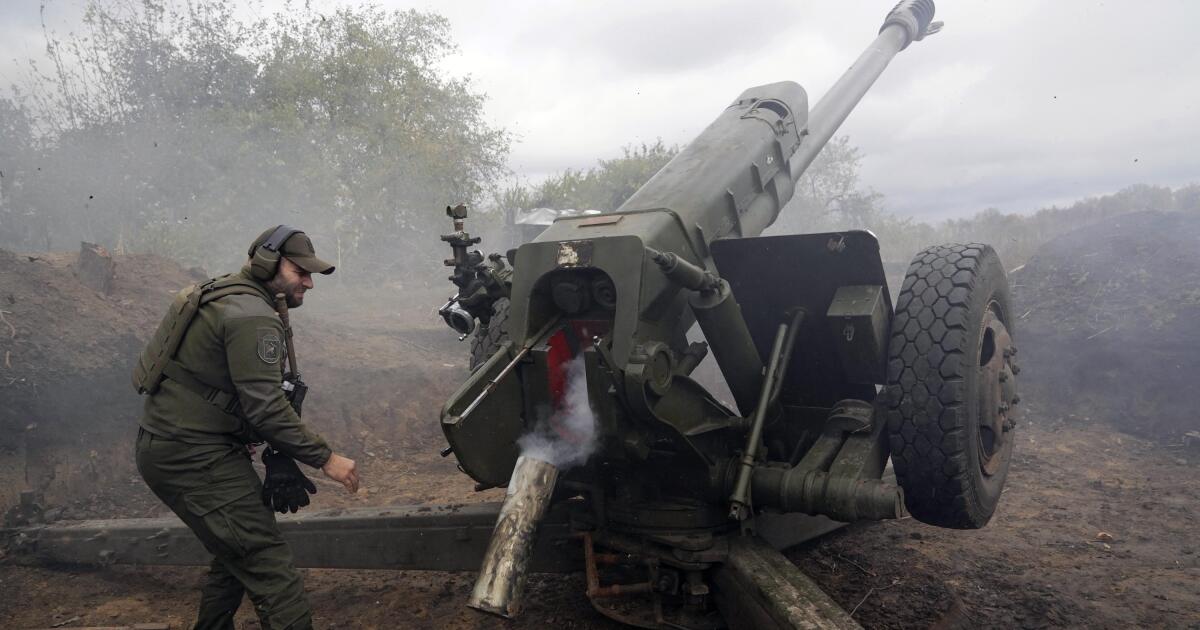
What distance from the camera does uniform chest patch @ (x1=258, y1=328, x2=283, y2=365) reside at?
2721 millimetres

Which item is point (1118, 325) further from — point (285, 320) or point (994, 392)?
point (285, 320)

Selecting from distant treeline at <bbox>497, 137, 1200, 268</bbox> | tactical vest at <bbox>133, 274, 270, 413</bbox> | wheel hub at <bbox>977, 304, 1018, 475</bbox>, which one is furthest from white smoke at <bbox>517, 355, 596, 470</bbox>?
distant treeline at <bbox>497, 137, 1200, 268</bbox>

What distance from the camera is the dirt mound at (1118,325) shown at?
22.5 ft

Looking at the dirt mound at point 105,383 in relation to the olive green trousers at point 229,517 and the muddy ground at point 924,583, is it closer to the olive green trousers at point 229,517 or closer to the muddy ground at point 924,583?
the muddy ground at point 924,583

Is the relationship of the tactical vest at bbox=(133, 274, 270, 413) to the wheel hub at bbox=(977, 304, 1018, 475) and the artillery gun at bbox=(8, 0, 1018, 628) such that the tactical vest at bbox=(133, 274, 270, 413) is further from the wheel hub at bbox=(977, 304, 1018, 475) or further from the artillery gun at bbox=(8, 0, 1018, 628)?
the wheel hub at bbox=(977, 304, 1018, 475)

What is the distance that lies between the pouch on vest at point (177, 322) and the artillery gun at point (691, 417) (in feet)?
3.05

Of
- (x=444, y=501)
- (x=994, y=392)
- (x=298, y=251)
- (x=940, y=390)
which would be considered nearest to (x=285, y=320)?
(x=298, y=251)

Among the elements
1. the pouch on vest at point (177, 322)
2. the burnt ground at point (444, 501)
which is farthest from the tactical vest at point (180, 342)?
the burnt ground at point (444, 501)

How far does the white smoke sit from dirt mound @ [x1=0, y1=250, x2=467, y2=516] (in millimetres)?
3599

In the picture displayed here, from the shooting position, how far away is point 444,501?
5.26 metres

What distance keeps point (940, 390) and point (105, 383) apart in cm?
588

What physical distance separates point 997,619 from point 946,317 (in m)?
1.33

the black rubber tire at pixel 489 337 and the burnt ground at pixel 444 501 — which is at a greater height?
the black rubber tire at pixel 489 337

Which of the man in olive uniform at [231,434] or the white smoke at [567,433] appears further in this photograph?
the white smoke at [567,433]
